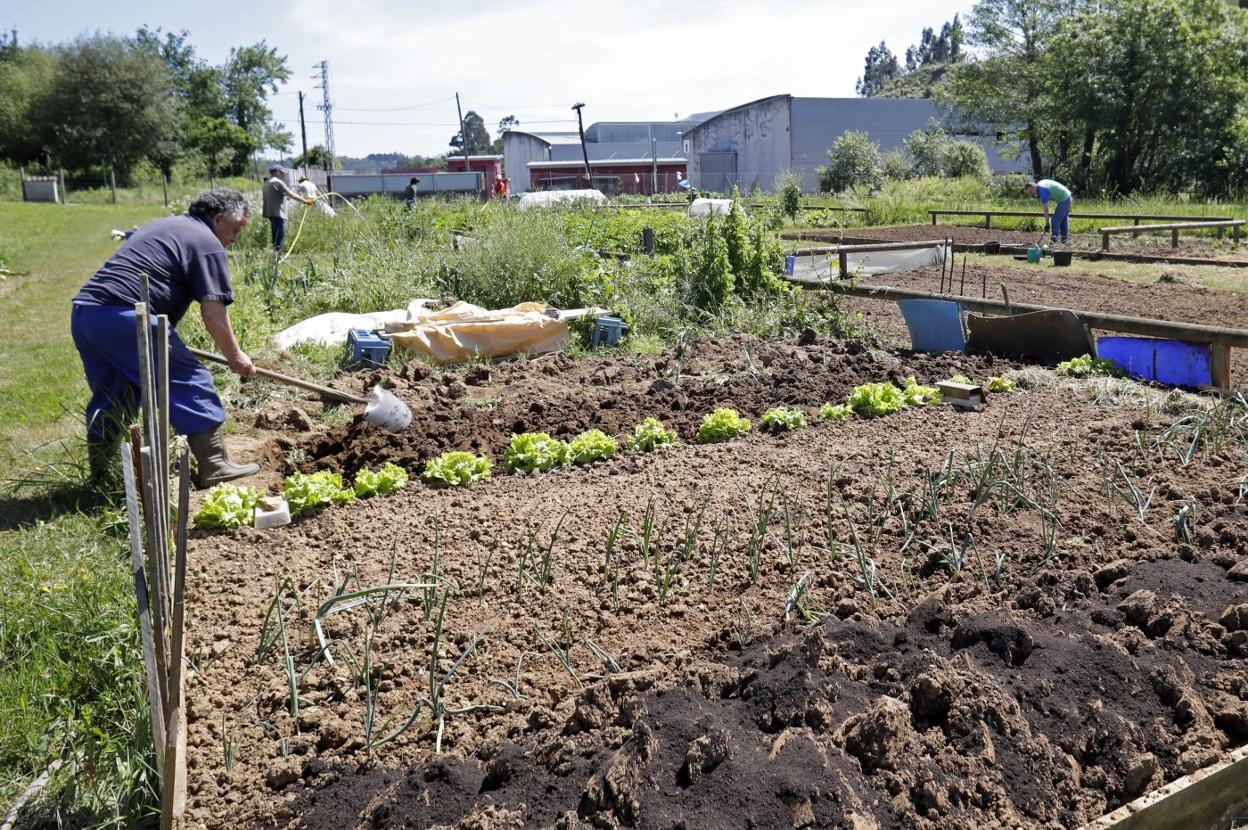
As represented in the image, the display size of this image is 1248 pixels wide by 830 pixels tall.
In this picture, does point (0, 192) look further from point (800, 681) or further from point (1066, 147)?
point (800, 681)

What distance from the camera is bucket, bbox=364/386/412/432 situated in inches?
245

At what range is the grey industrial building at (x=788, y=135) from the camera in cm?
5094

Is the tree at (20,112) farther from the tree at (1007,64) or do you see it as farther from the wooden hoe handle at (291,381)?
the wooden hoe handle at (291,381)

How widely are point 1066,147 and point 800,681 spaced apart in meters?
38.6

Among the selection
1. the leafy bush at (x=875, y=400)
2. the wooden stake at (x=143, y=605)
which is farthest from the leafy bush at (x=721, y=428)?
the wooden stake at (x=143, y=605)

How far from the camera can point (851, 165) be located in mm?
41562

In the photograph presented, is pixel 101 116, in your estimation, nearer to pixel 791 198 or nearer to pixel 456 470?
pixel 791 198

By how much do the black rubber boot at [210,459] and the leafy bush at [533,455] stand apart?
1570 millimetres

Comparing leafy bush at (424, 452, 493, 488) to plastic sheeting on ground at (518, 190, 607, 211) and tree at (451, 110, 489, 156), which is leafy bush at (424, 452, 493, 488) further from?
tree at (451, 110, 489, 156)

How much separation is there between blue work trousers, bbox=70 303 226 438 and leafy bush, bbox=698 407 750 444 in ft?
9.32

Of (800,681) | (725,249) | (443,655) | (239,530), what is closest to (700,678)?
(800,681)

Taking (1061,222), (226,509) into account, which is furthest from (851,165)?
(226,509)

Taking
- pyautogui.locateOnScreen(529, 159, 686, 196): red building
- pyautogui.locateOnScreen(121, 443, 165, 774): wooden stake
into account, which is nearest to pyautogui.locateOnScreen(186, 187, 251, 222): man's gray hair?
pyautogui.locateOnScreen(121, 443, 165, 774): wooden stake

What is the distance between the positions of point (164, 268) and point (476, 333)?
3742 mm
